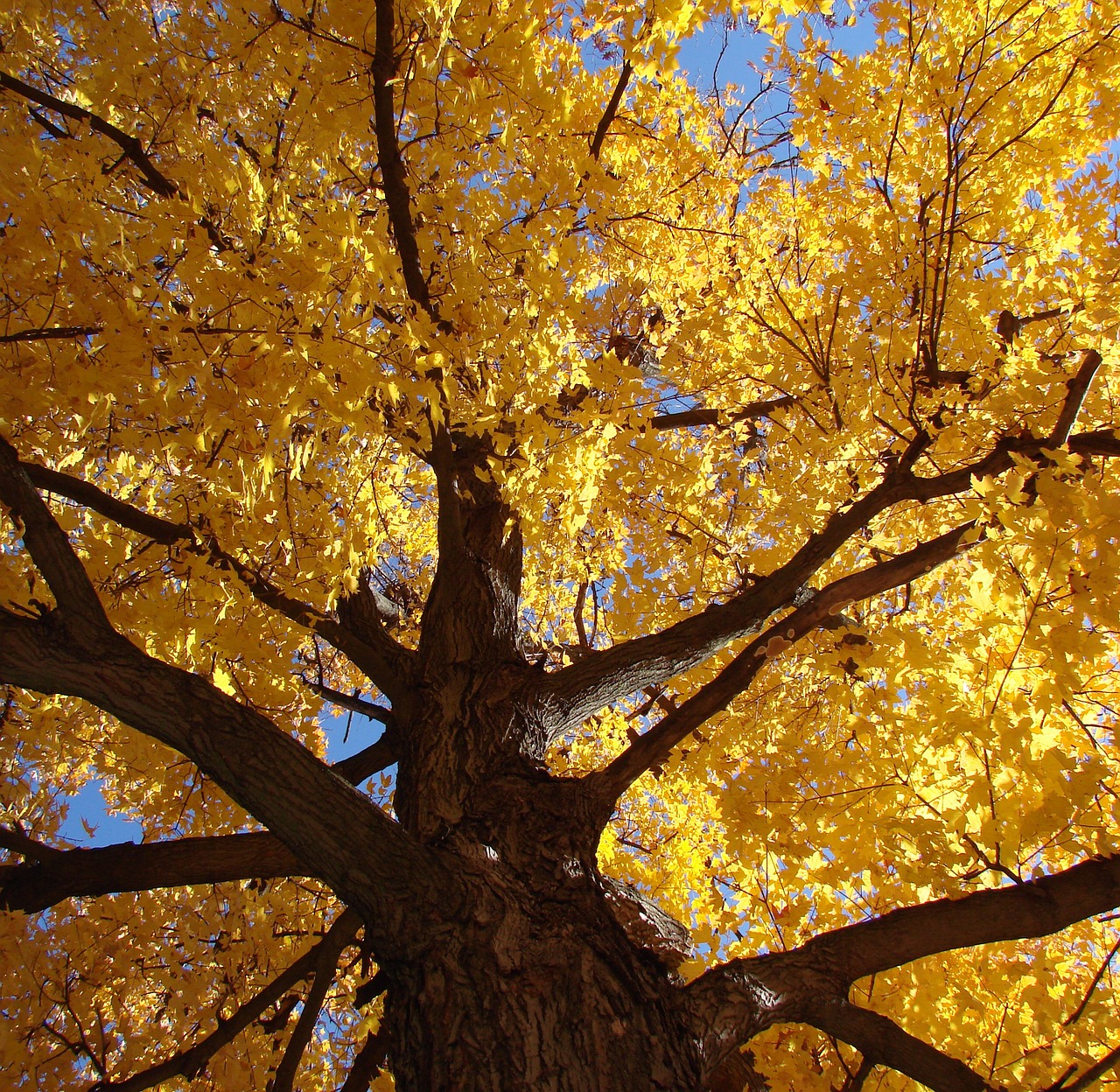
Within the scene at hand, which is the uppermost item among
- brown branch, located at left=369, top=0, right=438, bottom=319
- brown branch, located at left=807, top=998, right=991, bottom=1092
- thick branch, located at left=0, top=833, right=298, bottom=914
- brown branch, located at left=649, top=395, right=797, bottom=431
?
brown branch, located at left=649, top=395, right=797, bottom=431

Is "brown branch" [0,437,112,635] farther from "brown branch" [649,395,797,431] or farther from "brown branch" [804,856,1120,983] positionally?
"brown branch" [649,395,797,431]

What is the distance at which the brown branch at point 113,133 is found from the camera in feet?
9.09

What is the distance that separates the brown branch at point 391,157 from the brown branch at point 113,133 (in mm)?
1080

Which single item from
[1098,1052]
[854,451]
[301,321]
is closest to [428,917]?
[301,321]

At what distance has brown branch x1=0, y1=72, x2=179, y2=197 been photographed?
277 centimetres

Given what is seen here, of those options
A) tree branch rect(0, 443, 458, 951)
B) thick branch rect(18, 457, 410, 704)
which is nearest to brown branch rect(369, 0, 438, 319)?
thick branch rect(18, 457, 410, 704)

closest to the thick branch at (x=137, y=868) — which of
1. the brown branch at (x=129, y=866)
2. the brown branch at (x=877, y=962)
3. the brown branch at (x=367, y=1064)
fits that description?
the brown branch at (x=129, y=866)

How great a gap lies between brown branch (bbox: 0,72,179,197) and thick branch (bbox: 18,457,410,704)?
4.38ft

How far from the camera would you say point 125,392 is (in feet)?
6.36

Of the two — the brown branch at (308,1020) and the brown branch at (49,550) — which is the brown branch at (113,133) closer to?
the brown branch at (49,550)

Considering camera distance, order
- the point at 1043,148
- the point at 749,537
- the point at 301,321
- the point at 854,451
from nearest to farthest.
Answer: the point at 301,321, the point at 1043,148, the point at 854,451, the point at 749,537

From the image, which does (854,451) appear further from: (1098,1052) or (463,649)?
(1098,1052)

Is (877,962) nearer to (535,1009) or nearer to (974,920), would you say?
(974,920)

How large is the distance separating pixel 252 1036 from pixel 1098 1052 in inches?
132
